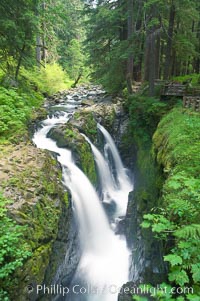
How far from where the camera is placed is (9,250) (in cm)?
405

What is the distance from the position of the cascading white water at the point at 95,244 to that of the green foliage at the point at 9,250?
10.0 feet

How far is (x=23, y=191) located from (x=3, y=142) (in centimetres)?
260

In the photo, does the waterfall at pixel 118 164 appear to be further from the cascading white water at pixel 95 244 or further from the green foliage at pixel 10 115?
the green foliage at pixel 10 115

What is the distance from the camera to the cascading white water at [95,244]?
6.92 meters

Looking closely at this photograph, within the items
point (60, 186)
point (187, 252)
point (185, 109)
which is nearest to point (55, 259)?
point (60, 186)

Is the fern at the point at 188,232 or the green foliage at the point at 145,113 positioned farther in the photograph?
the green foliage at the point at 145,113

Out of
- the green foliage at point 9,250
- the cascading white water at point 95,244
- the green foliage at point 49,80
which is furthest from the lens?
the green foliage at point 49,80

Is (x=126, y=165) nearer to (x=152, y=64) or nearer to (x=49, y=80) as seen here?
(x=152, y=64)

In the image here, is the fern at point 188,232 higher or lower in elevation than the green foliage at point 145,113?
lower

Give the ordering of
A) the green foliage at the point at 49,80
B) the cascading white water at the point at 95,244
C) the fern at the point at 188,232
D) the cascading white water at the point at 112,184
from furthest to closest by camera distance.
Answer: the green foliage at the point at 49,80 → the cascading white water at the point at 112,184 → the cascading white water at the point at 95,244 → the fern at the point at 188,232

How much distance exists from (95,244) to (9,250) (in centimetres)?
438

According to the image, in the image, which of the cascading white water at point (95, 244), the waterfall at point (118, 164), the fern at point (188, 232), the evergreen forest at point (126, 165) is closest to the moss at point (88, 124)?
the evergreen forest at point (126, 165)

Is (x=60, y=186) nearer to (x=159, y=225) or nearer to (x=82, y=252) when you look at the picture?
(x=82, y=252)

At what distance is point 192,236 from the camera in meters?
3.09
